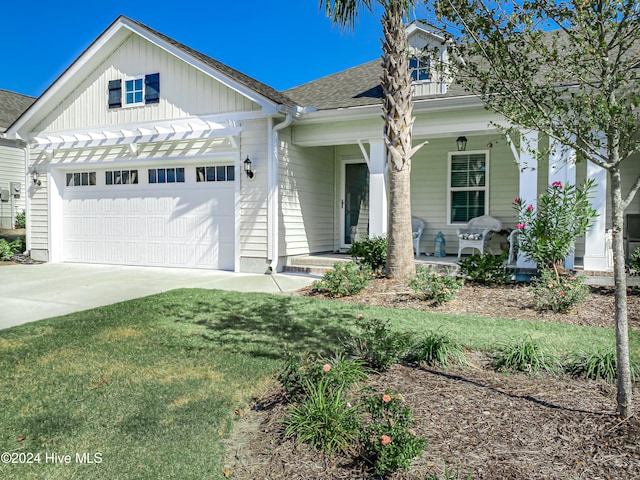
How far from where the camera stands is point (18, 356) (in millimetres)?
4512

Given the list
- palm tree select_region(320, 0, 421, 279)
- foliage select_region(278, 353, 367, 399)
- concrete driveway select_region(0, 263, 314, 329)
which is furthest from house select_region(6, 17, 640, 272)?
foliage select_region(278, 353, 367, 399)

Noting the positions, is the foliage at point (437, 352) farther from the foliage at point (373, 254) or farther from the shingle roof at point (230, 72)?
the shingle roof at point (230, 72)

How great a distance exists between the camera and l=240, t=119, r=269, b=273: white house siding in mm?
10156

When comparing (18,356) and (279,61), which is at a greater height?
(279,61)

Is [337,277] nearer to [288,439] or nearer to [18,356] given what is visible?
[18,356]

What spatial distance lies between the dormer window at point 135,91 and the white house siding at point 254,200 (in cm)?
250

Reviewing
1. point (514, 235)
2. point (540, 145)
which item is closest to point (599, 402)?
point (514, 235)

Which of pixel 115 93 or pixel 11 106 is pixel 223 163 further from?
pixel 11 106

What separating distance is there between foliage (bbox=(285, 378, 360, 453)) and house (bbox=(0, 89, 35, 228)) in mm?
20094

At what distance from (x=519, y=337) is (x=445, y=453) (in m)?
2.85

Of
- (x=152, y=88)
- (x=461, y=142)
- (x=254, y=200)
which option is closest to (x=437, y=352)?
(x=254, y=200)

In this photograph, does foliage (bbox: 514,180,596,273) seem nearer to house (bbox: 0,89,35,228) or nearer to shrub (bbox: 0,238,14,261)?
shrub (bbox: 0,238,14,261)

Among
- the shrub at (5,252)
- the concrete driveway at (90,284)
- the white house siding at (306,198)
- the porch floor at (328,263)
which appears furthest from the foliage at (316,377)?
the shrub at (5,252)

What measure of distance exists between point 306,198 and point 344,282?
14.0 feet
